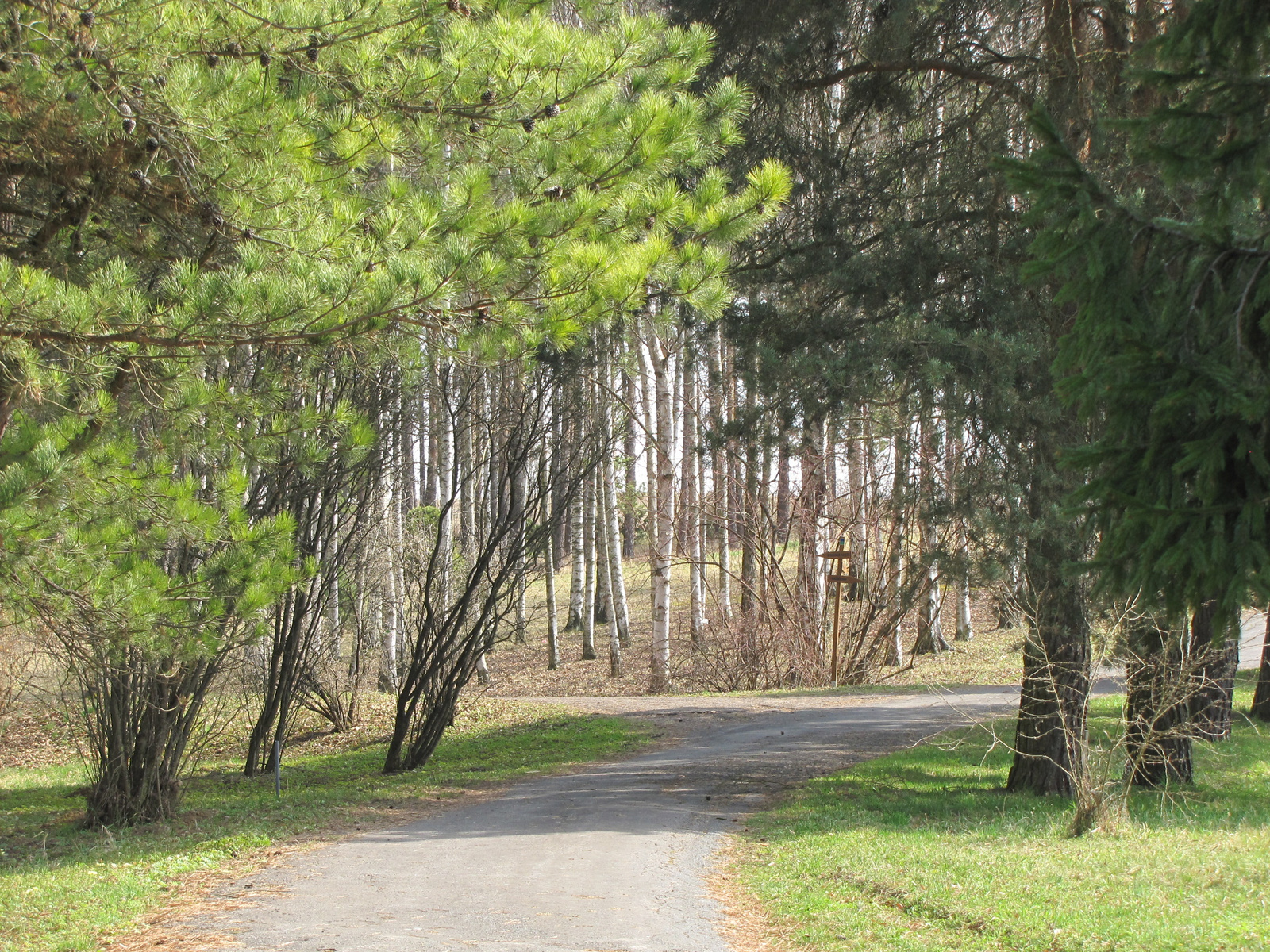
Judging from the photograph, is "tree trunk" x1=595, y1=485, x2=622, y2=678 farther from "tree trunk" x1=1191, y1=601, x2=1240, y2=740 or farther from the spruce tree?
the spruce tree

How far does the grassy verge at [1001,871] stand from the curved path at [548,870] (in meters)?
0.62

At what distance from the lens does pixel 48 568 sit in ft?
19.6

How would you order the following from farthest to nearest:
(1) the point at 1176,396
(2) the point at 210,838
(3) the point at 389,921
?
(2) the point at 210,838
(3) the point at 389,921
(1) the point at 1176,396

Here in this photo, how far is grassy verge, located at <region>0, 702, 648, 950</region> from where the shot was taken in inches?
237

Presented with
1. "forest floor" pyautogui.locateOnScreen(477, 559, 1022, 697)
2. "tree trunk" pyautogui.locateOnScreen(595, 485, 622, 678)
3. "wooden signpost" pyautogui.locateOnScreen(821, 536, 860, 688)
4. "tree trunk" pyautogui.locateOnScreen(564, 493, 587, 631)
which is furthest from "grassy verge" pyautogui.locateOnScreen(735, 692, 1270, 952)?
"tree trunk" pyautogui.locateOnScreen(564, 493, 587, 631)

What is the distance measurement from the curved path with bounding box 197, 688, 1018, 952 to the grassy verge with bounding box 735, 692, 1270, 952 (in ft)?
2.05

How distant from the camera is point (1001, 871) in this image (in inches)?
263

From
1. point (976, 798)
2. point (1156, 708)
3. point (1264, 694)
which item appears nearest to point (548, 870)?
point (976, 798)

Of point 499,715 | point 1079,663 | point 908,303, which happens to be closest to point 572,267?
point 908,303

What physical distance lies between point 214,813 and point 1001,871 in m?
6.74

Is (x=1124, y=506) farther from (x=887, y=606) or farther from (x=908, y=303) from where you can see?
(x=887, y=606)

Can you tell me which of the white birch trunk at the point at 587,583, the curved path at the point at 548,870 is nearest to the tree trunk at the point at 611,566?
the white birch trunk at the point at 587,583

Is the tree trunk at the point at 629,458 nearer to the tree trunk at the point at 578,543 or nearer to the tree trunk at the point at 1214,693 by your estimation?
the tree trunk at the point at 578,543

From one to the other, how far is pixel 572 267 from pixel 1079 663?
617 centimetres
